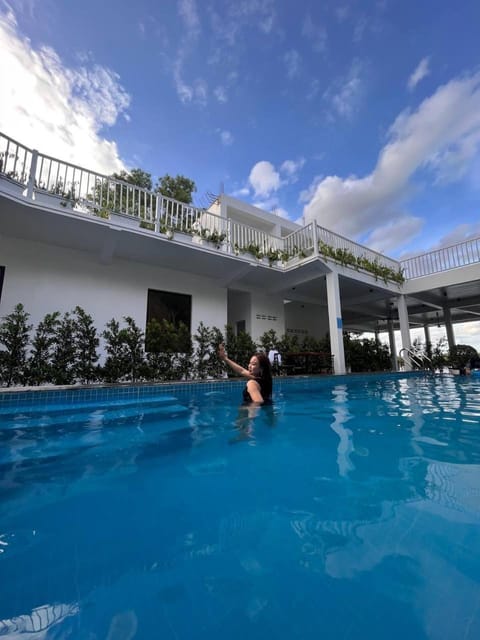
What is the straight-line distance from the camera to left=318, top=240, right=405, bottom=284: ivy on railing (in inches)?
340

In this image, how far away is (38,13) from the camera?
562 centimetres

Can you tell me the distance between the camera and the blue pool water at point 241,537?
76cm

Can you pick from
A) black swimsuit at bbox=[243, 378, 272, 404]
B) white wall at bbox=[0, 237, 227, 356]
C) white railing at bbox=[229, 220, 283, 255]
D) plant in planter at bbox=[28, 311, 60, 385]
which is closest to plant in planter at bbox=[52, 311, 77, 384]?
plant in planter at bbox=[28, 311, 60, 385]

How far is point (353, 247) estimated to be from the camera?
10195 mm

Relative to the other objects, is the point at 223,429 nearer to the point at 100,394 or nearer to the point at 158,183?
the point at 100,394

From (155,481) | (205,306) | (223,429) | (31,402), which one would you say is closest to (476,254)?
(205,306)

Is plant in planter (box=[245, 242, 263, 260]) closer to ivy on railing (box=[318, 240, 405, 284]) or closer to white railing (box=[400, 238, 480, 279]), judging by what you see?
ivy on railing (box=[318, 240, 405, 284])

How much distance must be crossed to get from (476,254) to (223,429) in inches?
441

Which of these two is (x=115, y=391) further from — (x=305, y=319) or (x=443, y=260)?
(x=443, y=260)

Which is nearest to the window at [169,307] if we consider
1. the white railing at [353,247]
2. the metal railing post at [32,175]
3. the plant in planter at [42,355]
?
the plant in planter at [42,355]

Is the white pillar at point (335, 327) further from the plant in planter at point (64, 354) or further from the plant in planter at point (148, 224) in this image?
the plant in planter at point (64, 354)

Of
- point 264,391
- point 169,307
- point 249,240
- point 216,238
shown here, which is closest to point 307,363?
point 249,240

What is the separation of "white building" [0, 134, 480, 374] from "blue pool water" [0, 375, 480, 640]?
466 centimetres

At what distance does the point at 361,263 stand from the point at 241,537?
995 centimetres
